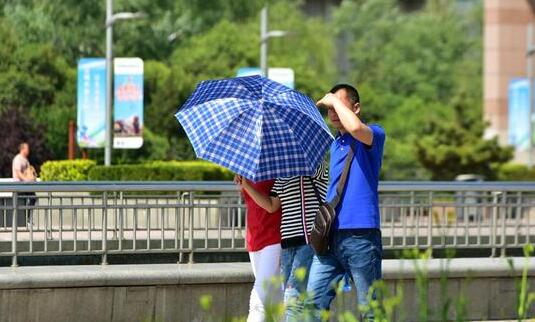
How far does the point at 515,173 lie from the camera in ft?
146

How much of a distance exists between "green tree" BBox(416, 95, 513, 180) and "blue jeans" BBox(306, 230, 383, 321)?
122ft

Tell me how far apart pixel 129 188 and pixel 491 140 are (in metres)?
34.2

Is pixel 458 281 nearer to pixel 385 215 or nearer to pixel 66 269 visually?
pixel 385 215

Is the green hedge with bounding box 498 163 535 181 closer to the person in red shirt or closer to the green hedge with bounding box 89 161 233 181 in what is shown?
the green hedge with bounding box 89 161 233 181

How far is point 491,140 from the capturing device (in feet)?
151

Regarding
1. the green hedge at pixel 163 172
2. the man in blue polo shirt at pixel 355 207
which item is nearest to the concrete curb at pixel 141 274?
the man in blue polo shirt at pixel 355 207

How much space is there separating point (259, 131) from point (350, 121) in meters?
0.88

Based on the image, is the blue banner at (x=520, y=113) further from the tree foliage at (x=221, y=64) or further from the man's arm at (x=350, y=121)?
the man's arm at (x=350, y=121)

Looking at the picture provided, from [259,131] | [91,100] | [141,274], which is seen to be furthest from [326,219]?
[91,100]

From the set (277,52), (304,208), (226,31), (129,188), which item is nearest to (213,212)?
(129,188)

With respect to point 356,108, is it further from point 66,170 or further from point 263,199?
point 66,170

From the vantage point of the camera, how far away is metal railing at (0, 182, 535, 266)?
41.4 ft

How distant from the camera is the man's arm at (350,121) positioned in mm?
8727

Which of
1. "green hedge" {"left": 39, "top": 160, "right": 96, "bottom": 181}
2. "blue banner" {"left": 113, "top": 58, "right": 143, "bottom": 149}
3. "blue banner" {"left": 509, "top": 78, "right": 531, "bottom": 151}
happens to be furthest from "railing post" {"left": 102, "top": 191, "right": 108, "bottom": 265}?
"blue banner" {"left": 509, "top": 78, "right": 531, "bottom": 151}
